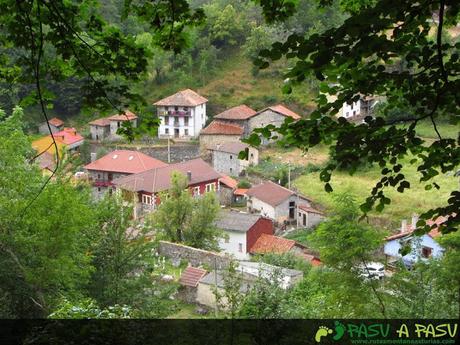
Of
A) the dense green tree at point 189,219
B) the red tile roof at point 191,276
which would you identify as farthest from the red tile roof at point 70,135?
the red tile roof at point 191,276

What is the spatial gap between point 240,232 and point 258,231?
1047mm

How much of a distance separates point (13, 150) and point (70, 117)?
31.5 metres

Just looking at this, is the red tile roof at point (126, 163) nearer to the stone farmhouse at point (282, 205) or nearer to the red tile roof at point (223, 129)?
the red tile roof at point (223, 129)

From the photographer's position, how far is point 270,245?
73.0 feet

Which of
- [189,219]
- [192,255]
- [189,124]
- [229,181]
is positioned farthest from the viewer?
[189,124]

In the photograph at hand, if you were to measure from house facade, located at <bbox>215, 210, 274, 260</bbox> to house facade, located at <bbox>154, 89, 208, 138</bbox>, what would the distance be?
14868 mm

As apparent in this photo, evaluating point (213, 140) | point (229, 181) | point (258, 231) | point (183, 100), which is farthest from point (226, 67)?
point (258, 231)

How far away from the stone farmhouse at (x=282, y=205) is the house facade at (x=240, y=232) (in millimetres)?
2823

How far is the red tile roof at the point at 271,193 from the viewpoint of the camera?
26.7 m

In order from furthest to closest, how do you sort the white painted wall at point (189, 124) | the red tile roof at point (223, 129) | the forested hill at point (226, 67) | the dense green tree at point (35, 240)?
the forested hill at point (226, 67)
the white painted wall at point (189, 124)
the red tile roof at point (223, 129)
the dense green tree at point (35, 240)

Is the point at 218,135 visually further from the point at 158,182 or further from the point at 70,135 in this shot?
the point at 158,182

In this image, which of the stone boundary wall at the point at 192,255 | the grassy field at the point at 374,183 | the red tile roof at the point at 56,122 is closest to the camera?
the stone boundary wall at the point at 192,255

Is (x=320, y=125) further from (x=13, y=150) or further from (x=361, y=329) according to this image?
(x=13, y=150)

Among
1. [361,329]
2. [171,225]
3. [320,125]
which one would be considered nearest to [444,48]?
[320,125]
